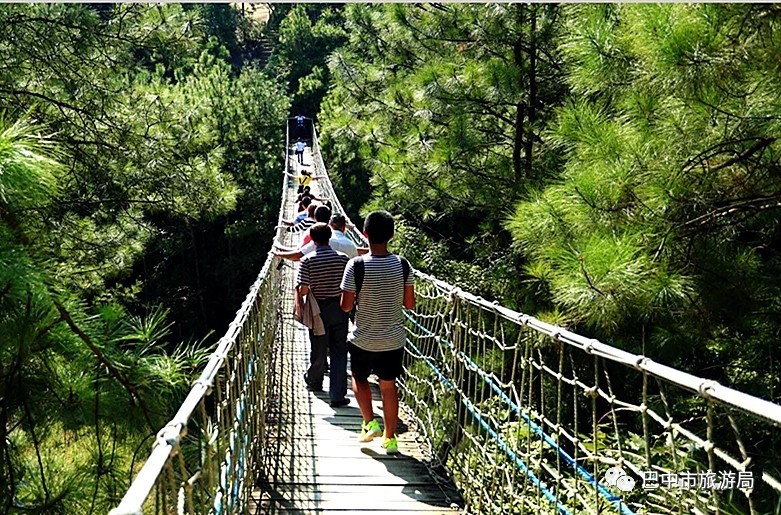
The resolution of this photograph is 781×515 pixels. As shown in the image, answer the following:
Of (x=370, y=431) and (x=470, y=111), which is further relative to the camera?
(x=470, y=111)

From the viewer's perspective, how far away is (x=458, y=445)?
2.49 meters

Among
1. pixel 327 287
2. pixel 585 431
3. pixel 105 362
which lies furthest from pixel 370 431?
pixel 585 431

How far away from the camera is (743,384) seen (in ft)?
9.00

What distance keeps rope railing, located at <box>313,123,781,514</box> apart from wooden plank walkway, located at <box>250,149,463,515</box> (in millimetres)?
110

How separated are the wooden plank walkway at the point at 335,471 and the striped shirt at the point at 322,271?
54cm

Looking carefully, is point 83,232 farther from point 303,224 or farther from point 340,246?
point 303,224

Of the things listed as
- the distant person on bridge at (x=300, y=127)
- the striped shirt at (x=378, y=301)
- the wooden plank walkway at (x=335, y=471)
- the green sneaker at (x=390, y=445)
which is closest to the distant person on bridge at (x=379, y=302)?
the striped shirt at (x=378, y=301)

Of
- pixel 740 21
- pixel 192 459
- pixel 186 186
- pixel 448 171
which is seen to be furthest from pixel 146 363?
pixel 448 171

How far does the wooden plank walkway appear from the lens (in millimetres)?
2215

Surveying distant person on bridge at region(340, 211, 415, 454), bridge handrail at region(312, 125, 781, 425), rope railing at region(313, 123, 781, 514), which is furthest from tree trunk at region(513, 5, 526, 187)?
bridge handrail at region(312, 125, 781, 425)

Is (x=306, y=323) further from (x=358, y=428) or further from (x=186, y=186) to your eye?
(x=186, y=186)

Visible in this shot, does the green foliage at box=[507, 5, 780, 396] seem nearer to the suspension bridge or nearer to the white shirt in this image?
the suspension bridge

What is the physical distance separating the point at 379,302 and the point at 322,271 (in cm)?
64

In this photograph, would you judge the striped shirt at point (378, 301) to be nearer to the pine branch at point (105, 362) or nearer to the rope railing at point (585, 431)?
the rope railing at point (585, 431)
